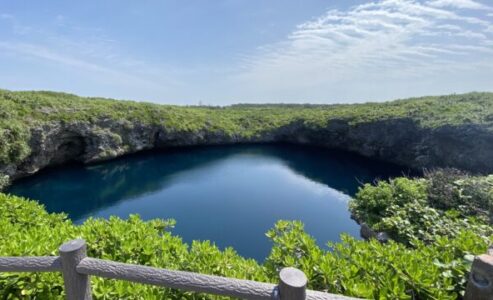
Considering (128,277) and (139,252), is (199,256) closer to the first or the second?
(139,252)

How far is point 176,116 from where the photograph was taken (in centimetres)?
2881

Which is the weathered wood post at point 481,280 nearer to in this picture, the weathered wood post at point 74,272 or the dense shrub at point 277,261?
the dense shrub at point 277,261

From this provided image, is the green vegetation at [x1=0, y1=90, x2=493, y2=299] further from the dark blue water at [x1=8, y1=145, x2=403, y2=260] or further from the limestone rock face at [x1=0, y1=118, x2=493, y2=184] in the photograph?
the limestone rock face at [x1=0, y1=118, x2=493, y2=184]

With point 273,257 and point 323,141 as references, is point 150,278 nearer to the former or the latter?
point 273,257

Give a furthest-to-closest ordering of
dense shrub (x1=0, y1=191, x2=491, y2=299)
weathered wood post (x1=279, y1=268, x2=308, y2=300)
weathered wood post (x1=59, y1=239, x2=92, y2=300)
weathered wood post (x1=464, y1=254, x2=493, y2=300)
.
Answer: dense shrub (x1=0, y1=191, x2=491, y2=299) → weathered wood post (x1=59, y1=239, x2=92, y2=300) → weathered wood post (x1=464, y1=254, x2=493, y2=300) → weathered wood post (x1=279, y1=268, x2=308, y2=300)

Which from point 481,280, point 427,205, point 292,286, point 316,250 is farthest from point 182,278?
point 427,205

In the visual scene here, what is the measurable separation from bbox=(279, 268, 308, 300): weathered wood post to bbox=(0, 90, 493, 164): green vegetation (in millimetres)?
16596

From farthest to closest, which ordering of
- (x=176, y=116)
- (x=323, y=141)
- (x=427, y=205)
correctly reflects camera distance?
1. (x=323, y=141)
2. (x=176, y=116)
3. (x=427, y=205)

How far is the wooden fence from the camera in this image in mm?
1635

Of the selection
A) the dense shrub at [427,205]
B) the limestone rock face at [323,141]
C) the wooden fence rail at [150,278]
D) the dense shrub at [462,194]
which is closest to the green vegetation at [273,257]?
the dense shrub at [427,205]

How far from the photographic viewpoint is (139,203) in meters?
13.1

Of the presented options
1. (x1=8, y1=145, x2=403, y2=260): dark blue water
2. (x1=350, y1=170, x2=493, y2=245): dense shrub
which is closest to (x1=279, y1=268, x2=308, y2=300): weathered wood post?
(x1=350, y1=170, x2=493, y2=245): dense shrub

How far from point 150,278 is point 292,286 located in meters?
0.99

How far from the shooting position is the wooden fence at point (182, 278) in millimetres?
1635
